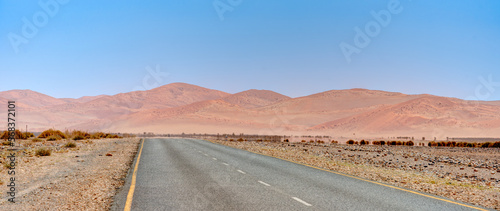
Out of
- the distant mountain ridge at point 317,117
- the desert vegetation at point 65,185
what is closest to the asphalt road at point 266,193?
the desert vegetation at point 65,185

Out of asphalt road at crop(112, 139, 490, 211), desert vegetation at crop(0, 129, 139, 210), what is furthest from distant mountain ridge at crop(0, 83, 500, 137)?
desert vegetation at crop(0, 129, 139, 210)

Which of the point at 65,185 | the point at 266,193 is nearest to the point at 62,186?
the point at 65,185

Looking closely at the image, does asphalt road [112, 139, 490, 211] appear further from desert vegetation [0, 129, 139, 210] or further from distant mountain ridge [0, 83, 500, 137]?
distant mountain ridge [0, 83, 500, 137]

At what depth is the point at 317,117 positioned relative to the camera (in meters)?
160

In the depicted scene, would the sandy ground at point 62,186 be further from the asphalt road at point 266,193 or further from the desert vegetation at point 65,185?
the asphalt road at point 266,193

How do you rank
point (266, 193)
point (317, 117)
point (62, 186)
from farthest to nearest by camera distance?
point (317, 117), point (62, 186), point (266, 193)

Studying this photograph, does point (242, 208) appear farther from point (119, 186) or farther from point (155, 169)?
point (155, 169)

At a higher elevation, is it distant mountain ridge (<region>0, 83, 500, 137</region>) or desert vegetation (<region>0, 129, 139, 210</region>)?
distant mountain ridge (<region>0, 83, 500, 137</region>)

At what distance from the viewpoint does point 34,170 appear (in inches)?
667

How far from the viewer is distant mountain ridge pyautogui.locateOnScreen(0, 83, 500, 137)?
117250mm

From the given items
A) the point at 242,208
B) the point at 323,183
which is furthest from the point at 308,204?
the point at 323,183

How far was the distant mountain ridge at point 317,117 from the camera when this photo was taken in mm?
117250

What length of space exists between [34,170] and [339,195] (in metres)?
13.8

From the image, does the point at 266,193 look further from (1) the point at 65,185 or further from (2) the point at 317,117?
(2) the point at 317,117
